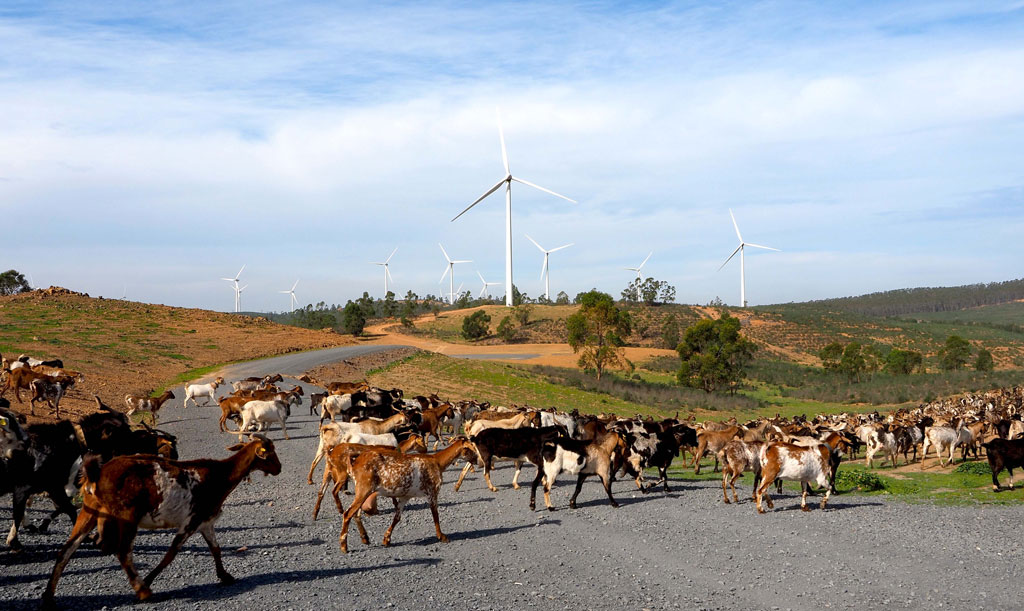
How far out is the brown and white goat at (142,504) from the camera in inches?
315

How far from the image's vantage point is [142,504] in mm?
8203

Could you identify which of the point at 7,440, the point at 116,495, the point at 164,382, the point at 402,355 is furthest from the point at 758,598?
the point at 402,355

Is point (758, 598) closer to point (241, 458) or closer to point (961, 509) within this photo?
point (241, 458)

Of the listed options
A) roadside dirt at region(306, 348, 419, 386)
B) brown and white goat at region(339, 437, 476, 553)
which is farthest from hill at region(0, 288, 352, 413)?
brown and white goat at region(339, 437, 476, 553)

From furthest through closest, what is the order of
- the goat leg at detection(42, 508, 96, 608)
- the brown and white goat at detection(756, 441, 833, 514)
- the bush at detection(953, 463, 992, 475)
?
the bush at detection(953, 463, 992, 475) < the brown and white goat at detection(756, 441, 833, 514) < the goat leg at detection(42, 508, 96, 608)

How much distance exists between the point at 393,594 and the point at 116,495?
3.35 m

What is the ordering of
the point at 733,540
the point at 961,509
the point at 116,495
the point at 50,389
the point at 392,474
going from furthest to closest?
1. the point at 50,389
2. the point at 961,509
3. the point at 733,540
4. the point at 392,474
5. the point at 116,495

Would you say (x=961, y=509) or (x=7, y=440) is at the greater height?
(x=7, y=440)

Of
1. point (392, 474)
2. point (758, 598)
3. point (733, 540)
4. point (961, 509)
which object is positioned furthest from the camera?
point (961, 509)

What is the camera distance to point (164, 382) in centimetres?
4109

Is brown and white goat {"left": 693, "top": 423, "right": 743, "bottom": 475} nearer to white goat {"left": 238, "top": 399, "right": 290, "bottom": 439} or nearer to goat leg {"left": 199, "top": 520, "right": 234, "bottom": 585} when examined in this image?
white goat {"left": 238, "top": 399, "right": 290, "bottom": 439}

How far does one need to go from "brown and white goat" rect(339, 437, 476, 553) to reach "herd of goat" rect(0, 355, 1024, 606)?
0.07 ft

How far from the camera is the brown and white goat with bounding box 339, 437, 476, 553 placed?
36.2 feet

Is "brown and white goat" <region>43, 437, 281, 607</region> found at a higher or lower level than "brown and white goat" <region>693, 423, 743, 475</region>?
higher
